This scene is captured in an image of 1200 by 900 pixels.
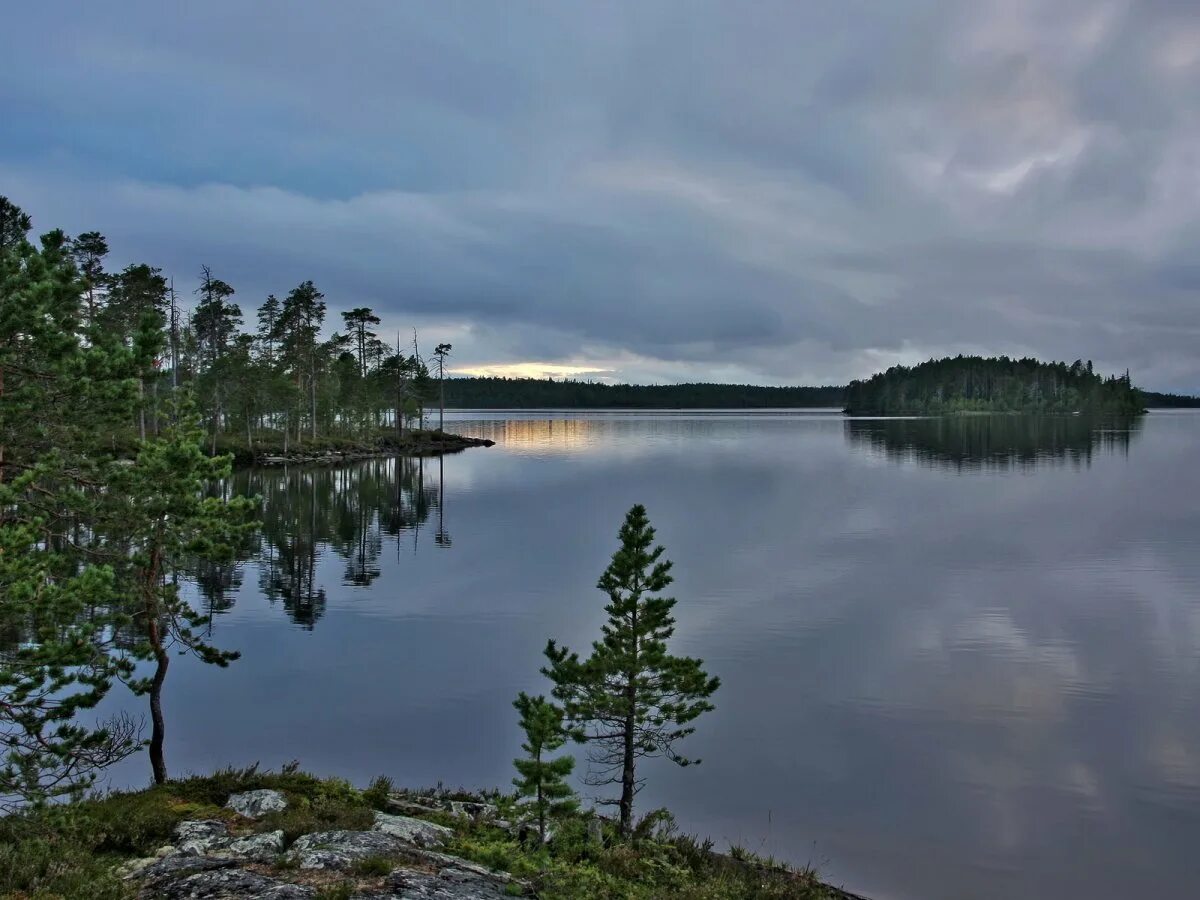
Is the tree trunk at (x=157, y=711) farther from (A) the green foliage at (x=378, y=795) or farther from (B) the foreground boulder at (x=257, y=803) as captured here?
(A) the green foliage at (x=378, y=795)

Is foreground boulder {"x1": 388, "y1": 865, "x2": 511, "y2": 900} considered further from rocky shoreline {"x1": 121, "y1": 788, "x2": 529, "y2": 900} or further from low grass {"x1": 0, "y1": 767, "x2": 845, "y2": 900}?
low grass {"x1": 0, "y1": 767, "x2": 845, "y2": 900}

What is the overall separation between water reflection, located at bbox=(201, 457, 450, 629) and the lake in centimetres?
34

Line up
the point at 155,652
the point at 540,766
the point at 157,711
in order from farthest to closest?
the point at 157,711, the point at 155,652, the point at 540,766

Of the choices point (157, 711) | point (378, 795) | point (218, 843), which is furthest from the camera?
point (157, 711)

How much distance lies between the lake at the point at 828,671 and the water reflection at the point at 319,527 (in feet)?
1.13

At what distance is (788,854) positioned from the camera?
1522 cm

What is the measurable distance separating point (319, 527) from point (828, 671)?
37980mm

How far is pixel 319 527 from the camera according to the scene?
5297cm

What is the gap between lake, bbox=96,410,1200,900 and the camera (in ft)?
52.4

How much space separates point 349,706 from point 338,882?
43.8ft

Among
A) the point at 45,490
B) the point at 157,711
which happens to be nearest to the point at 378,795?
the point at 157,711

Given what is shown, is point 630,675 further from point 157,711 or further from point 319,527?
point 319,527

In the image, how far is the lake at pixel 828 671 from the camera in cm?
1596

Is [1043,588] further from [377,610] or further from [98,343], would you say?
[98,343]
